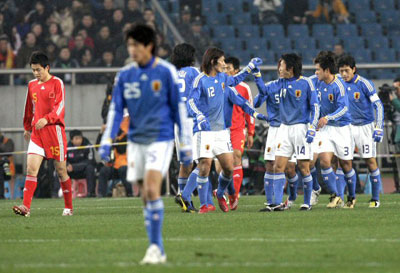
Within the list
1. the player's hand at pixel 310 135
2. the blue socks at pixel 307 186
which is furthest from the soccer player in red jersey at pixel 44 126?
the blue socks at pixel 307 186

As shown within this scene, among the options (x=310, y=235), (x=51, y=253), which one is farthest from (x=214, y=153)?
(x=51, y=253)

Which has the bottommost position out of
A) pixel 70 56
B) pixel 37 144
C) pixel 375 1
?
pixel 37 144

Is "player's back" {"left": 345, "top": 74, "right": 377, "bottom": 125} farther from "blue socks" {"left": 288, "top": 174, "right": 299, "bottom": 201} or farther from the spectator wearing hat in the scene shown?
the spectator wearing hat

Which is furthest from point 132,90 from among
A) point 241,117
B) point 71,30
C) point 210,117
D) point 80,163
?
point 71,30

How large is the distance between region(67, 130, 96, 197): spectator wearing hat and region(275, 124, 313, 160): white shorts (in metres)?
8.13

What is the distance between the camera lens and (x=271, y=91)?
44.7 feet

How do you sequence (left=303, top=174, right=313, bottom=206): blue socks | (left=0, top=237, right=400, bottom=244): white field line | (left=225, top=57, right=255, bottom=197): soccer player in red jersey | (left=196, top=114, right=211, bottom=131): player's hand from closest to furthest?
(left=0, top=237, right=400, bottom=244): white field line
(left=196, top=114, right=211, bottom=131): player's hand
(left=303, top=174, right=313, bottom=206): blue socks
(left=225, top=57, right=255, bottom=197): soccer player in red jersey

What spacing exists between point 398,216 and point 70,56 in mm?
12587

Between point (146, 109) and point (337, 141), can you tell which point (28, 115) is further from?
point (146, 109)

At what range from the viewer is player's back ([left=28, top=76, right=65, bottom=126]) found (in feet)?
42.4

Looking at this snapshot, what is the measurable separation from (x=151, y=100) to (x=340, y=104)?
255 inches

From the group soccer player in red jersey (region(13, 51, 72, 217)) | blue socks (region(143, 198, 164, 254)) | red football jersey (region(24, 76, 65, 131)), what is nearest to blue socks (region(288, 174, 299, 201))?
soccer player in red jersey (region(13, 51, 72, 217))

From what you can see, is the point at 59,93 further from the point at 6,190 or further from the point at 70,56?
the point at 70,56

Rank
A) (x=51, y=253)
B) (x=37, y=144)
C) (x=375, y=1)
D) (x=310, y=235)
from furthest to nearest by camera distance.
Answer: (x=375, y=1) → (x=37, y=144) → (x=310, y=235) → (x=51, y=253)
